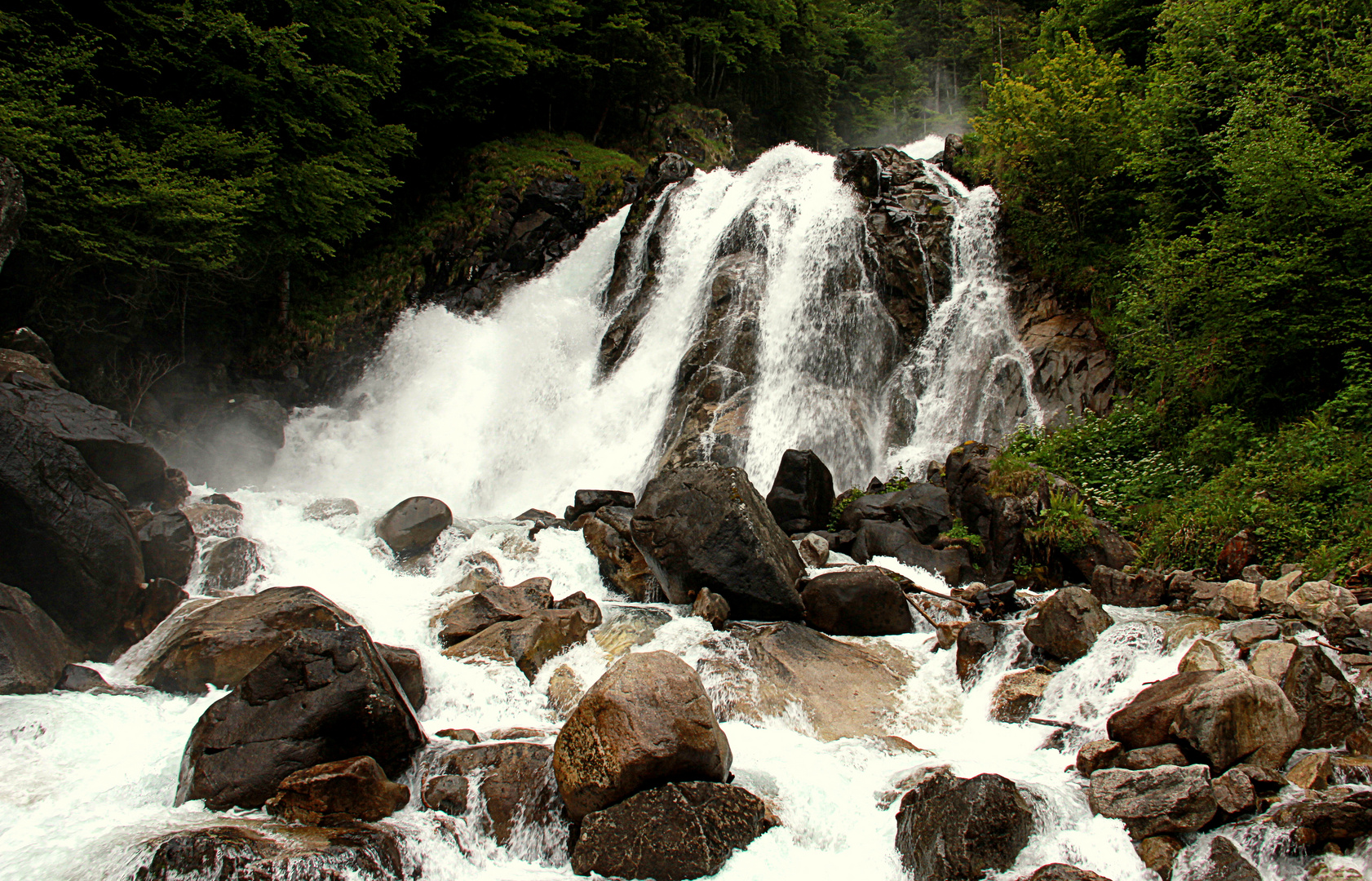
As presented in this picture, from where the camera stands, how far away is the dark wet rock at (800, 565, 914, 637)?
28.6 feet

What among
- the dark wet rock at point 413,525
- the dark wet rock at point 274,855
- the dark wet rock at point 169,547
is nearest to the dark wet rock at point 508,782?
the dark wet rock at point 274,855

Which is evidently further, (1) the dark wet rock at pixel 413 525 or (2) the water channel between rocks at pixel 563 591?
(1) the dark wet rock at pixel 413 525

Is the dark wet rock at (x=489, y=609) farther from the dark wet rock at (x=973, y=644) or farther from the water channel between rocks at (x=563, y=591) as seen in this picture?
the dark wet rock at (x=973, y=644)

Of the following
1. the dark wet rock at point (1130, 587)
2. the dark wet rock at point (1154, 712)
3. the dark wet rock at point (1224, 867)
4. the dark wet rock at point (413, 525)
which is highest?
the dark wet rock at point (413, 525)

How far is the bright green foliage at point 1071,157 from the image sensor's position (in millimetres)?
15125

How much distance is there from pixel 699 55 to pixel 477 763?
3432 centimetres

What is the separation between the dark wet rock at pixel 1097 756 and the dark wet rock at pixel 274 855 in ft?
16.1

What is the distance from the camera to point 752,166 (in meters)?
22.8

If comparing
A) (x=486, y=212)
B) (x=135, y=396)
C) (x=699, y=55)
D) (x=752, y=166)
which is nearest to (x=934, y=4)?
(x=699, y=55)

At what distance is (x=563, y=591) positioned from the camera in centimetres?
1080

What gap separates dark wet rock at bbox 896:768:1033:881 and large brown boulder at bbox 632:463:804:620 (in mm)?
3842

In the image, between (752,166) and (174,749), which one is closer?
(174,749)

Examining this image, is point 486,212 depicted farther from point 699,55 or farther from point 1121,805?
point 1121,805

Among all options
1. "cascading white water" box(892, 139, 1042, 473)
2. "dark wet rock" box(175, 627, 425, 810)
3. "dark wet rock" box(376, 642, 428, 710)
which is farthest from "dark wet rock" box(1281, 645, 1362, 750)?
"cascading white water" box(892, 139, 1042, 473)
